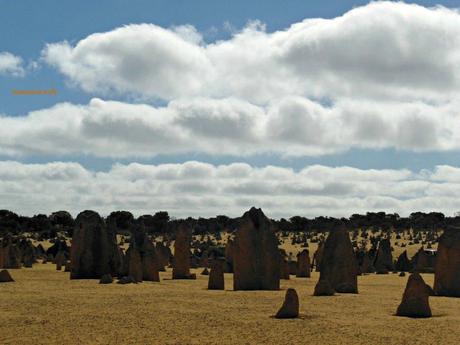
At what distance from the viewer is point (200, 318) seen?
18.2 metres

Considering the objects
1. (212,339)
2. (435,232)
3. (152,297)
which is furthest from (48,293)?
(435,232)

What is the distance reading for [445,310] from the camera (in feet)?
69.8

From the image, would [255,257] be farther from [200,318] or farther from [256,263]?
[200,318]

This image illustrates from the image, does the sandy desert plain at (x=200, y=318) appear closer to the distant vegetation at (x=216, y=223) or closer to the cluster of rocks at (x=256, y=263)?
the cluster of rocks at (x=256, y=263)

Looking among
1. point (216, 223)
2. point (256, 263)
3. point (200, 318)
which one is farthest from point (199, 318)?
point (216, 223)

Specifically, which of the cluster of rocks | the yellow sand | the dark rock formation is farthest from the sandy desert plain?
the dark rock formation

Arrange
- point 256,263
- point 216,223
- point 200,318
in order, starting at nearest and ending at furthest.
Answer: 1. point 200,318
2. point 256,263
3. point 216,223

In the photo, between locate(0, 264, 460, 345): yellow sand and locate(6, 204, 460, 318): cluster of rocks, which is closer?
locate(0, 264, 460, 345): yellow sand

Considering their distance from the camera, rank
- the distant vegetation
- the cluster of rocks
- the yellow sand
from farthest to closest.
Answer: the distant vegetation, the cluster of rocks, the yellow sand

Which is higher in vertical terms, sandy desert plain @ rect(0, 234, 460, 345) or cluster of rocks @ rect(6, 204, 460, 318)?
cluster of rocks @ rect(6, 204, 460, 318)

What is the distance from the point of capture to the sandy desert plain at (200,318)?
1548 centimetres

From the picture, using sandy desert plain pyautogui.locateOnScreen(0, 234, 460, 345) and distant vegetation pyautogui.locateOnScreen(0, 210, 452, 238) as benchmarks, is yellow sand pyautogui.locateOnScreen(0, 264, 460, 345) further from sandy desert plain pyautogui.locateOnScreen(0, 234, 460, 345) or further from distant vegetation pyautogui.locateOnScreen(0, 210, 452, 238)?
distant vegetation pyautogui.locateOnScreen(0, 210, 452, 238)

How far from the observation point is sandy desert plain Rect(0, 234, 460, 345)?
609 inches

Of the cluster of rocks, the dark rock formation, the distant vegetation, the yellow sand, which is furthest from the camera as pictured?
the distant vegetation
